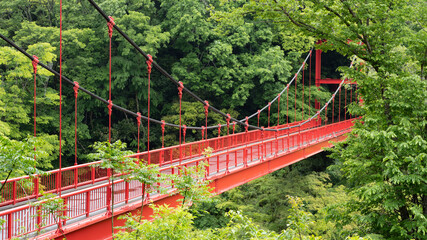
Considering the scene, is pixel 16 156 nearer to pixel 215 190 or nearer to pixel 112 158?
pixel 112 158

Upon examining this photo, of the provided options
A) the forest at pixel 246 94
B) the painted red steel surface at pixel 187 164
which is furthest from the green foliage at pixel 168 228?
the painted red steel surface at pixel 187 164

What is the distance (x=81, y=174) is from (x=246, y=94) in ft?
49.9

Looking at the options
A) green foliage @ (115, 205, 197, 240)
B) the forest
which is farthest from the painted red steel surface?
green foliage @ (115, 205, 197, 240)

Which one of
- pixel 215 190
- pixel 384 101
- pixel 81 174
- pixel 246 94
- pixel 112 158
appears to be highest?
pixel 384 101

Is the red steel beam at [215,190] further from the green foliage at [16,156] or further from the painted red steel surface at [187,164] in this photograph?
the green foliage at [16,156]

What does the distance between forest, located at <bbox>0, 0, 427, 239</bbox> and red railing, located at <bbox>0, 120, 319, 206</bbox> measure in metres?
0.54

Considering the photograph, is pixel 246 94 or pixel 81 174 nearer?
pixel 81 174

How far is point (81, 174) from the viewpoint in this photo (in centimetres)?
1033

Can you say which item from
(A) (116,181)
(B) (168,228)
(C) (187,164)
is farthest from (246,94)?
(B) (168,228)

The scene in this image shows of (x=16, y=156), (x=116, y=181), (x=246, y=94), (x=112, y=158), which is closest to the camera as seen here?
(x=16, y=156)

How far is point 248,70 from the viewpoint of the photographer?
80.4 ft

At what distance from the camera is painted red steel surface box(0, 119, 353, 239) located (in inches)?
248

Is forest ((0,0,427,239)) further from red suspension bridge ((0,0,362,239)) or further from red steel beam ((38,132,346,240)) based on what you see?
red steel beam ((38,132,346,240))

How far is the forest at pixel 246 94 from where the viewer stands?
6.98 m
